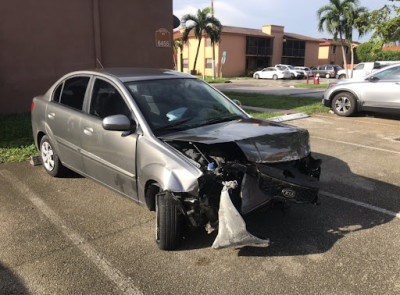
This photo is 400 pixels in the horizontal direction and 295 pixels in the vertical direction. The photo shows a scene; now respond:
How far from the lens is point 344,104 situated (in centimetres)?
1078

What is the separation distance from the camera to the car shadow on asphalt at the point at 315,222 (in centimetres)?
337

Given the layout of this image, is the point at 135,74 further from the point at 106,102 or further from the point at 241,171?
the point at 241,171

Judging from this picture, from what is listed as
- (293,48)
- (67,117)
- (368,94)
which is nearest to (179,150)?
(67,117)

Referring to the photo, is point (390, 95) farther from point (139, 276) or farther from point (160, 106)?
point (139, 276)

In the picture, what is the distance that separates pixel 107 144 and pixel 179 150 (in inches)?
38.3

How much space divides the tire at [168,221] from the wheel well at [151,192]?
223mm

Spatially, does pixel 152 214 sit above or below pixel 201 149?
below

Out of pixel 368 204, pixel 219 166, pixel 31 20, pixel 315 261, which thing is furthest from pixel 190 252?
pixel 31 20

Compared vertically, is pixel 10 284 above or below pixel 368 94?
below

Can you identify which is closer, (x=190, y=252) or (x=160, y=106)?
(x=190, y=252)

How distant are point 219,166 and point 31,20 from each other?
31.2ft

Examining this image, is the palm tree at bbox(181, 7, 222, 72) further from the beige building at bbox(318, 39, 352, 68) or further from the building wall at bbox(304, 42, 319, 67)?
the beige building at bbox(318, 39, 352, 68)

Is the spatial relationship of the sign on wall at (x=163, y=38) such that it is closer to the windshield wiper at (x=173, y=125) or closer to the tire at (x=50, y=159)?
the tire at (x=50, y=159)

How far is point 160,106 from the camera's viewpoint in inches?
154
